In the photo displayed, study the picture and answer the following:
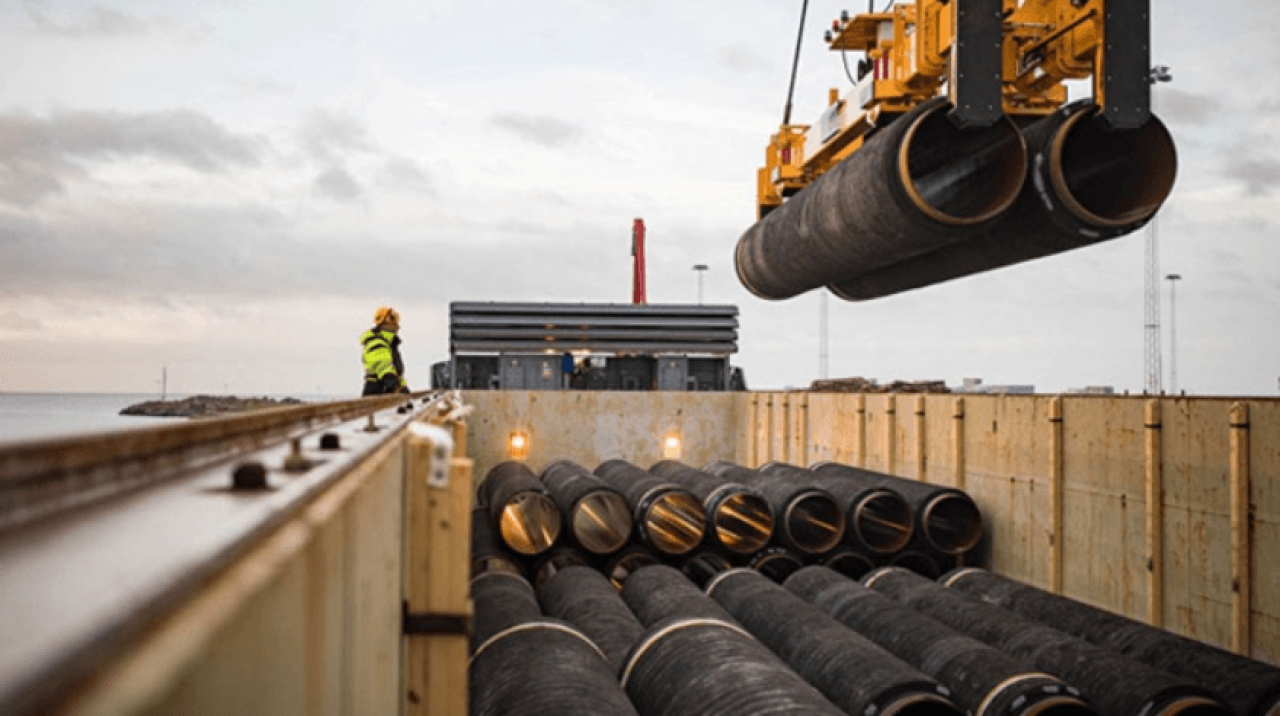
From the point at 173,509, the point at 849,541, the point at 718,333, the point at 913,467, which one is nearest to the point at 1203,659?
the point at 849,541

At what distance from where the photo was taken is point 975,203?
8500mm

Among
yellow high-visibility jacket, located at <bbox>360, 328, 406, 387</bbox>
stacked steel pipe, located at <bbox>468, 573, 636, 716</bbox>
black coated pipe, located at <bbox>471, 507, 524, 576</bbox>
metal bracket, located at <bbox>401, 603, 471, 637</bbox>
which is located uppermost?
yellow high-visibility jacket, located at <bbox>360, 328, 406, 387</bbox>

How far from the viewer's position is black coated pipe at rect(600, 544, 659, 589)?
11625mm

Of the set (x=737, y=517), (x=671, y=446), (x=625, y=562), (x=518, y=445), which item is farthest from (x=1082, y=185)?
(x=518, y=445)

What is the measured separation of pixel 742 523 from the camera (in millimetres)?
11711

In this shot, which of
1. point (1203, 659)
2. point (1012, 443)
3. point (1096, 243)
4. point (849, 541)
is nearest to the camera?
point (1203, 659)

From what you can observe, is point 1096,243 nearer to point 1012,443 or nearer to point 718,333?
point 1012,443

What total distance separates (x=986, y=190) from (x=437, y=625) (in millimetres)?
6667

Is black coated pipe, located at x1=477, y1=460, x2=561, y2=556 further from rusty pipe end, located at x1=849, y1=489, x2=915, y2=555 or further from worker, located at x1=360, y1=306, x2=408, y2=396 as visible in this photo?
rusty pipe end, located at x1=849, y1=489, x2=915, y2=555

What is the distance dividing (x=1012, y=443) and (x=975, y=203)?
10.2 feet

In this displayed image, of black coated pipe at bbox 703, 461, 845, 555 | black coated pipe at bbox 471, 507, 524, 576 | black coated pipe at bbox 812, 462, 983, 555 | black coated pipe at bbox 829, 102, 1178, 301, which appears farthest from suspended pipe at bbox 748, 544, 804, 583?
black coated pipe at bbox 829, 102, 1178, 301

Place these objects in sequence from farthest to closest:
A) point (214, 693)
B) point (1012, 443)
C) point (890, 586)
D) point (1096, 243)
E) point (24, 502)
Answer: point (1012, 443), point (890, 586), point (1096, 243), point (24, 502), point (214, 693)

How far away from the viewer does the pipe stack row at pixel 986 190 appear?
7672 millimetres

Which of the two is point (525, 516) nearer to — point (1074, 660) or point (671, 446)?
point (671, 446)
